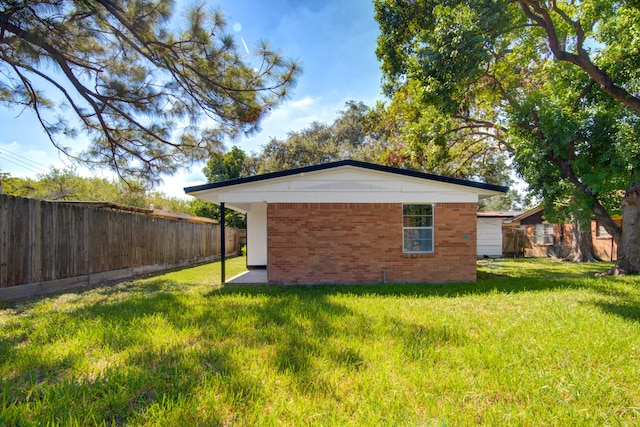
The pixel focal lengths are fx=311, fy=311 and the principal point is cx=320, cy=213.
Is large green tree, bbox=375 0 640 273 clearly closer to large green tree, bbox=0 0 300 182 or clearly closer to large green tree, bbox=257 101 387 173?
large green tree, bbox=0 0 300 182

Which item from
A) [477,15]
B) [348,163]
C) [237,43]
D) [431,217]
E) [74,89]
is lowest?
[431,217]

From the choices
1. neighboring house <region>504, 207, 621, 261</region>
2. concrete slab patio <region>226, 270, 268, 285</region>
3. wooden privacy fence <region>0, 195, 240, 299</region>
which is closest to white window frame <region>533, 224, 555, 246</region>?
neighboring house <region>504, 207, 621, 261</region>

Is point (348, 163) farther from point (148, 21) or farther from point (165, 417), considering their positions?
point (165, 417)

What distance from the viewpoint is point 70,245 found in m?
8.02

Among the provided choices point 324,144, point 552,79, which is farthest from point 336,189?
point 324,144

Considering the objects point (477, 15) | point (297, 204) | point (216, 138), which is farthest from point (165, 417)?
point (477, 15)

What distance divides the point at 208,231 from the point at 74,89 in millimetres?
9931

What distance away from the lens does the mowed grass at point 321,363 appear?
8.12 feet

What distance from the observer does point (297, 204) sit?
8578 millimetres

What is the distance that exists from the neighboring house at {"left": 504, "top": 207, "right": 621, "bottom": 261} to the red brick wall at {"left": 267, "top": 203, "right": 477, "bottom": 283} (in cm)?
1362

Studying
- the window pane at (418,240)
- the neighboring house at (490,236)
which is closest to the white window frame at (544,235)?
the neighboring house at (490,236)

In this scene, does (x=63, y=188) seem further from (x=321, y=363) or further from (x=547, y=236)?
(x=547, y=236)

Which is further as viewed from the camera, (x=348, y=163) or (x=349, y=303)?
(x=348, y=163)

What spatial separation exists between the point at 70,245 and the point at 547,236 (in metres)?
24.3
